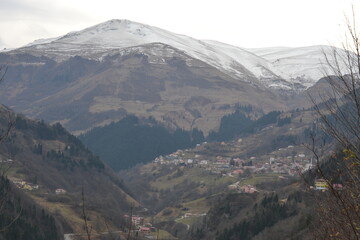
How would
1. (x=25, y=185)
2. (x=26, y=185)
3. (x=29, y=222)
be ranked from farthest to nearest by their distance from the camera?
(x=26, y=185)
(x=25, y=185)
(x=29, y=222)

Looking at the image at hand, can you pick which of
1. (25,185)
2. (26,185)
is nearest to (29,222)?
(25,185)

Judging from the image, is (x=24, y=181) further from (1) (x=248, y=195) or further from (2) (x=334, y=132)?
(2) (x=334, y=132)

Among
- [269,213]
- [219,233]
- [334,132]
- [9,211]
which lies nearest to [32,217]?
[9,211]

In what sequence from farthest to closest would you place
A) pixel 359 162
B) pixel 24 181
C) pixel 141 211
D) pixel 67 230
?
pixel 141 211
pixel 24 181
pixel 67 230
pixel 359 162

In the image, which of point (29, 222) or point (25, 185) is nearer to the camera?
point (29, 222)

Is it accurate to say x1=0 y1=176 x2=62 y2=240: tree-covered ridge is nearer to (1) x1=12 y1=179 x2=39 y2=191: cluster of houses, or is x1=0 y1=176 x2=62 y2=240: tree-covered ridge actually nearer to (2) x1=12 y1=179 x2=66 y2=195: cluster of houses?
(1) x1=12 y1=179 x2=39 y2=191: cluster of houses

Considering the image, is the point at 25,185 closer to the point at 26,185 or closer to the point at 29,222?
the point at 26,185

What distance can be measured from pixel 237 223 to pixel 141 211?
248 ft

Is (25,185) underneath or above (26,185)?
above

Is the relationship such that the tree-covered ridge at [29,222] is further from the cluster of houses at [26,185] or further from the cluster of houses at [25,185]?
the cluster of houses at [26,185]

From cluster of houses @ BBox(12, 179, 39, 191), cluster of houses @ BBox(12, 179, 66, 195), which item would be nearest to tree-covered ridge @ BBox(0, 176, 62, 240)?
cluster of houses @ BBox(12, 179, 39, 191)

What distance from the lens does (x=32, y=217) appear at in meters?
126

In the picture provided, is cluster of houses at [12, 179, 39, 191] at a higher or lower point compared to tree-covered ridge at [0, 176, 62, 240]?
lower

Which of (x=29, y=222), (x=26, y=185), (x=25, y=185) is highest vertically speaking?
(x=29, y=222)
